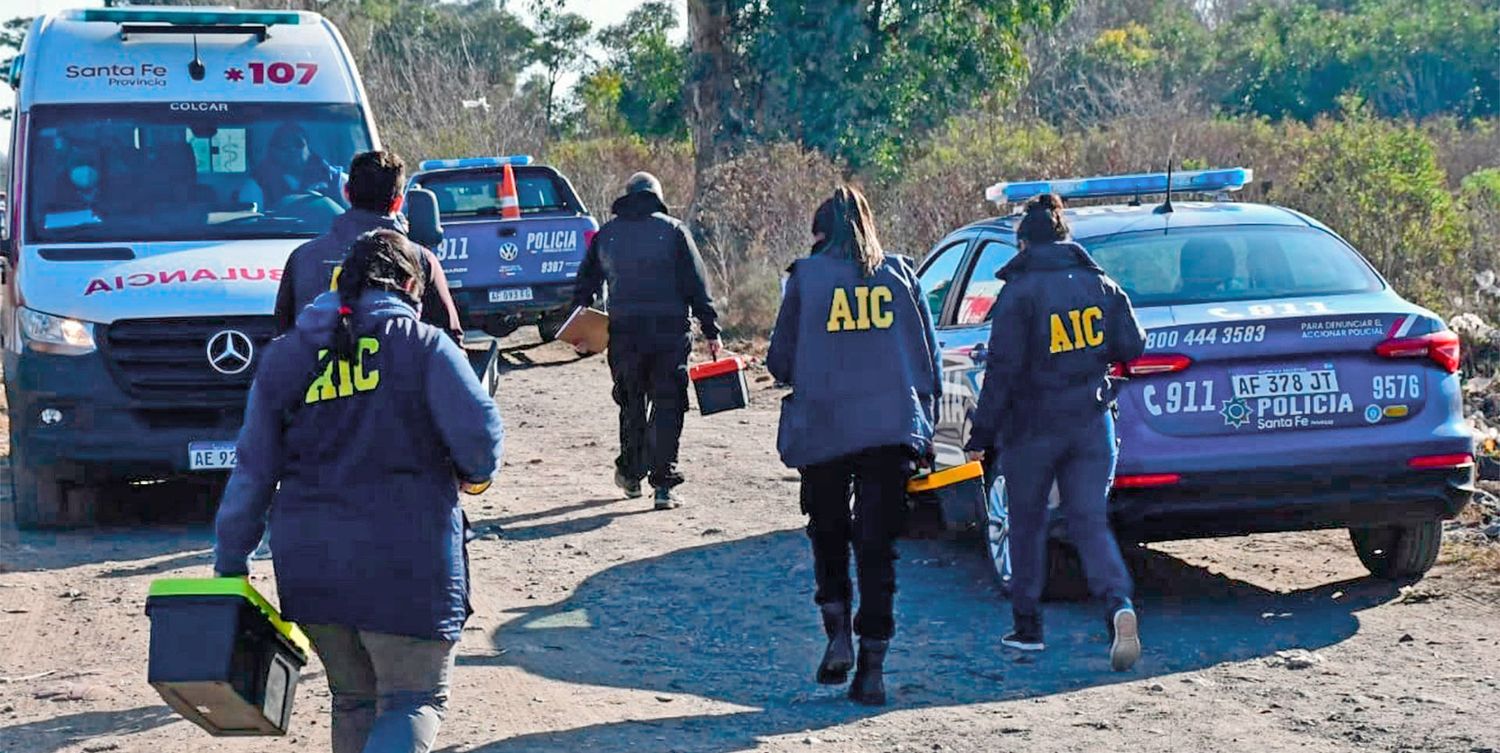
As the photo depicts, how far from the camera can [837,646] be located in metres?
6.84

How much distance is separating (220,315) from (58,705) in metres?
3.29

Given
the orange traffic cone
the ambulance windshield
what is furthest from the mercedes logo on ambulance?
the orange traffic cone

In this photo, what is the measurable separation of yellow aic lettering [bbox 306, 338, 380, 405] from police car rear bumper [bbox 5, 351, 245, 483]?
17.9ft

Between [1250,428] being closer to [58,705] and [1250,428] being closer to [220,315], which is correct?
[58,705]

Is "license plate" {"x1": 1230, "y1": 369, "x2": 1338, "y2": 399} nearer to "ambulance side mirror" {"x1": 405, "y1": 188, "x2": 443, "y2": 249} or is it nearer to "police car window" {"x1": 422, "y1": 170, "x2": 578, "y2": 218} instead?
"ambulance side mirror" {"x1": 405, "y1": 188, "x2": 443, "y2": 249}

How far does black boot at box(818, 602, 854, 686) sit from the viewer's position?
6.84 m

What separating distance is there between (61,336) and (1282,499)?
5.88m

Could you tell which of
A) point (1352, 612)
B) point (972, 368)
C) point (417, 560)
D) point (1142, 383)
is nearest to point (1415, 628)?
point (1352, 612)

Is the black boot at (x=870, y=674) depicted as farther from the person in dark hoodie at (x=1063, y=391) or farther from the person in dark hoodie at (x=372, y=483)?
the person in dark hoodie at (x=372, y=483)

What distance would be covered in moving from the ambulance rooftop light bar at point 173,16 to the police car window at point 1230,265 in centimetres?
516

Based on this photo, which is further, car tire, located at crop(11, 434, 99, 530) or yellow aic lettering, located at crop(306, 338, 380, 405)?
car tire, located at crop(11, 434, 99, 530)

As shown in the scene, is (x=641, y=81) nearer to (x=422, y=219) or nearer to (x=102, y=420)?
(x=102, y=420)

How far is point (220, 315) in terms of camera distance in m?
9.75

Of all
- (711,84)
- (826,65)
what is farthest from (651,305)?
(826,65)
